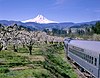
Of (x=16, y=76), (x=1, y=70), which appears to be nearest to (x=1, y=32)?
(x=1, y=70)

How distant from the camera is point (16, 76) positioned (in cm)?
2636

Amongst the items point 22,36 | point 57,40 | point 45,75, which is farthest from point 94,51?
point 57,40

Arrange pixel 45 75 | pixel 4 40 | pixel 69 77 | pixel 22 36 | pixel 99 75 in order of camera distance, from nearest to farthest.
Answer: pixel 99 75, pixel 45 75, pixel 69 77, pixel 4 40, pixel 22 36

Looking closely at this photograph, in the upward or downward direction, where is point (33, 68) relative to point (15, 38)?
downward

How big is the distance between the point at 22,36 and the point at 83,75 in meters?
39.5

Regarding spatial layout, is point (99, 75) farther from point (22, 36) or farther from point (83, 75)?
point (22, 36)

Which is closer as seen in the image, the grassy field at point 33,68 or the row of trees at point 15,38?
the grassy field at point 33,68

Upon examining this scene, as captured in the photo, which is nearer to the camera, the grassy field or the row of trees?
the grassy field

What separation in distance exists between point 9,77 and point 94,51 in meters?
8.00

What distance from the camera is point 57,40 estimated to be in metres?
A: 135

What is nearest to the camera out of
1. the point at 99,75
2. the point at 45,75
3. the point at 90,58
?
the point at 99,75

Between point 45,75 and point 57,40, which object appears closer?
point 45,75

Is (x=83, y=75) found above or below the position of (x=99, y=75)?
below

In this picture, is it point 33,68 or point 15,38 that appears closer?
point 33,68
